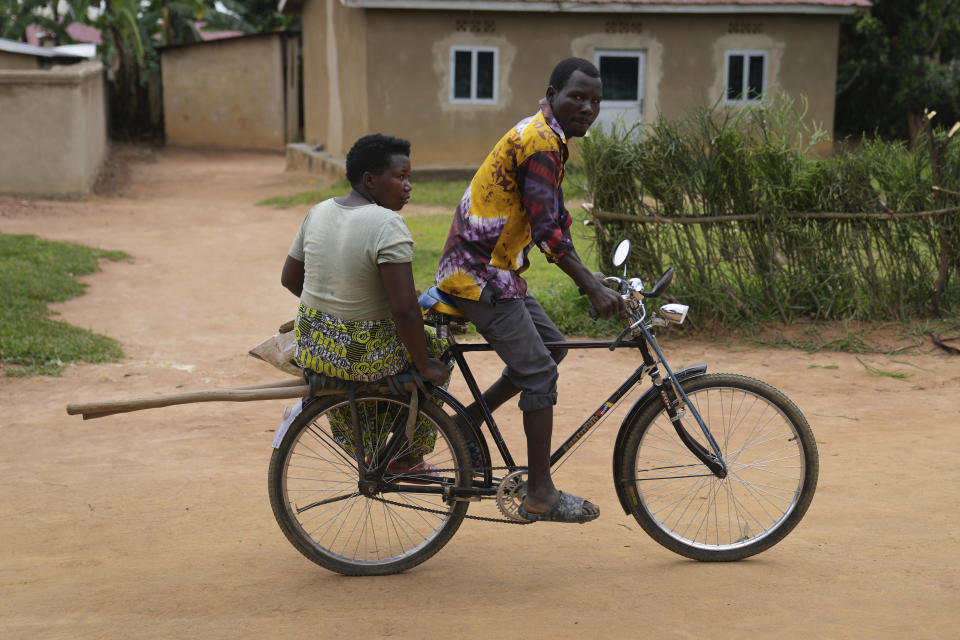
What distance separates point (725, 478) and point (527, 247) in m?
1.14

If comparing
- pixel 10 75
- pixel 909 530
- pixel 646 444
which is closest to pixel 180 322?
pixel 646 444

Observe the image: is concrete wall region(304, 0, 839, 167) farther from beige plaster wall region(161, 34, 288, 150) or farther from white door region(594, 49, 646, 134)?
beige plaster wall region(161, 34, 288, 150)

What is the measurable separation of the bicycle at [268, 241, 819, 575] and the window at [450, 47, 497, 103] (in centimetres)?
1389

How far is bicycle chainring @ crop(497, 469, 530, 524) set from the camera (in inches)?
138

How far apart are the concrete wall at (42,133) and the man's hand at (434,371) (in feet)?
44.1

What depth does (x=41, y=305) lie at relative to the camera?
26.6 feet

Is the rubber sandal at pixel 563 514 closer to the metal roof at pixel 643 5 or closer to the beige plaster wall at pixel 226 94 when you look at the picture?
the metal roof at pixel 643 5

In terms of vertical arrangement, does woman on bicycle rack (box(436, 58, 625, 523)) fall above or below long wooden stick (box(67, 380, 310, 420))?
above

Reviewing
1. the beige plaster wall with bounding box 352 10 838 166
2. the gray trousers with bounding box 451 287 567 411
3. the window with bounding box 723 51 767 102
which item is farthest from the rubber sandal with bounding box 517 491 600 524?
the window with bounding box 723 51 767 102

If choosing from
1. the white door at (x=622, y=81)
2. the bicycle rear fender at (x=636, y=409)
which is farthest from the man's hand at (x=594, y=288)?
the white door at (x=622, y=81)

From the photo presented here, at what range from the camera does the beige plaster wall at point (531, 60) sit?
16594mm

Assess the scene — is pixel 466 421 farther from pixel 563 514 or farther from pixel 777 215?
pixel 777 215

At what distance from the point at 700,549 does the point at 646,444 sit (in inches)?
16.8

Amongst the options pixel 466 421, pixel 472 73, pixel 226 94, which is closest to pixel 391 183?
pixel 466 421
